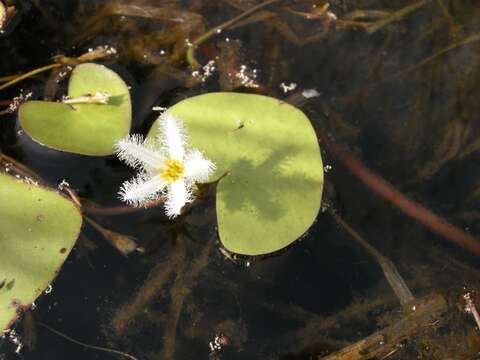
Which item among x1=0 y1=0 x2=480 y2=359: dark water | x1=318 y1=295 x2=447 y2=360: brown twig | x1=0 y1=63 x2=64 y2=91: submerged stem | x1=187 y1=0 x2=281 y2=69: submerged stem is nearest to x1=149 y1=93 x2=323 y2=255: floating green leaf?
x1=0 y1=0 x2=480 y2=359: dark water

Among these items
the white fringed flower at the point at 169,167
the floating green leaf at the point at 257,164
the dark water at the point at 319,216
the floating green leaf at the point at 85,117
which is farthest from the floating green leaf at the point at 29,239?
the floating green leaf at the point at 257,164

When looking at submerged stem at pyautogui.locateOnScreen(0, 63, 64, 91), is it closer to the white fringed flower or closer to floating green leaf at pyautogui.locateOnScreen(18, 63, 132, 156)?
floating green leaf at pyautogui.locateOnScreen(18, 63, 132, 156)

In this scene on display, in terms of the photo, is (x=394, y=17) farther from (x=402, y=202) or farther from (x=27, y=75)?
(x=27, y=75)

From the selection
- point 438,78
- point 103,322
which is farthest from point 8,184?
point 438,78

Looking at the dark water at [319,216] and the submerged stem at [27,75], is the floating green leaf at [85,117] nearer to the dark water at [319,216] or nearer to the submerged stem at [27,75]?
the dark water at [319,216]

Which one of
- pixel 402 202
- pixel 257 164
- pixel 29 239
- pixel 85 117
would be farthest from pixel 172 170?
pixel 402 202

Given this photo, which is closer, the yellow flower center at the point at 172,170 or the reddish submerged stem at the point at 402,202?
the yellow flower center at the point at 172,170
